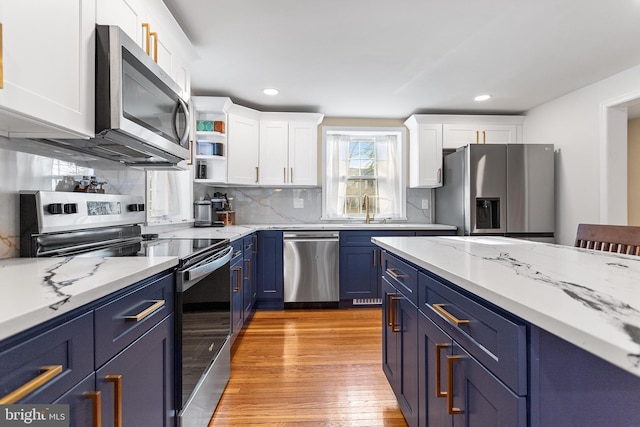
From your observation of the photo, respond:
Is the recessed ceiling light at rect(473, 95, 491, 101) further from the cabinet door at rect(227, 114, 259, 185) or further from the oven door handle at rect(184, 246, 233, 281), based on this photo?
the oven door handle at rect(184, 246, 233, 281)

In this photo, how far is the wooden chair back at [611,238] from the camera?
144cm

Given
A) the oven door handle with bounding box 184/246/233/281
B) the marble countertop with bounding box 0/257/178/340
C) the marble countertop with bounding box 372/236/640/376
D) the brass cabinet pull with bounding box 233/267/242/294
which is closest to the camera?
the marble countertop with bounding box 372/236/640/376

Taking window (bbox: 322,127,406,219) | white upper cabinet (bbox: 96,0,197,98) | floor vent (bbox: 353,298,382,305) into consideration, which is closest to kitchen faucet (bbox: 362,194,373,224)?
window (bbox: 322,127,406,219)

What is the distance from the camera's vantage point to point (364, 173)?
4145mm

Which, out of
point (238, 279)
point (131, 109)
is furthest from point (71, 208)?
point (238, 279)

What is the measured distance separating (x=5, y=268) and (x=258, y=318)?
2308 mm

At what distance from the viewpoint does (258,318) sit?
121 inches

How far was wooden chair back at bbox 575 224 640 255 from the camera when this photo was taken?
144 centimetres

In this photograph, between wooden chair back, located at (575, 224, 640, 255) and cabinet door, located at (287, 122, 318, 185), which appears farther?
cabinet door, located at (287, 122, 318, 185)

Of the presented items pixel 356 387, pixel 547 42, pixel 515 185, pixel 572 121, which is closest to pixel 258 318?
pixel 356 387

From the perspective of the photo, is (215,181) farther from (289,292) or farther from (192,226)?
(289,292)

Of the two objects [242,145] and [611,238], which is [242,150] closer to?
[242,145]

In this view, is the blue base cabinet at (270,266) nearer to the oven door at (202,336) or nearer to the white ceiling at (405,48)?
the oven door at (202,336)

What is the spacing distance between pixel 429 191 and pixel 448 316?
3410 millimetres
